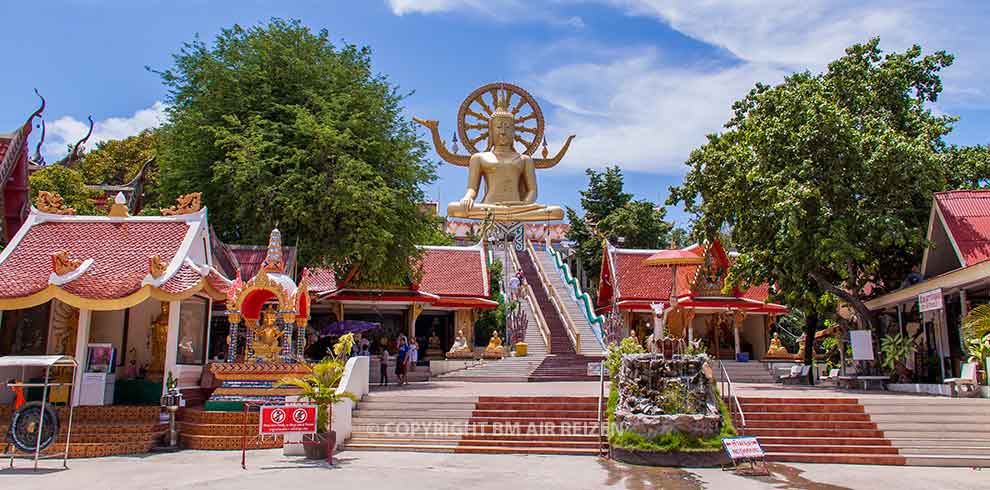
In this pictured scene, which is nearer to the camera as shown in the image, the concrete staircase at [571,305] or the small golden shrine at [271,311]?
the small golden shrine at [271,311]

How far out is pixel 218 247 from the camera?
17.8 meters

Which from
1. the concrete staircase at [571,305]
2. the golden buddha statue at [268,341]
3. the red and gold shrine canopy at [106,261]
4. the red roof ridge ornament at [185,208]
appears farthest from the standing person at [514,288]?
the red roof ridge ornament at [185,208]

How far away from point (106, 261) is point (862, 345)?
54.4ft

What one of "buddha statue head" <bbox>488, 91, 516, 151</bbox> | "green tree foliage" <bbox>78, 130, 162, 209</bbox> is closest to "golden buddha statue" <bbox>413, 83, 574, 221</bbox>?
"buddha statue head" <bbox>488, 91, 516, 151</bbox>

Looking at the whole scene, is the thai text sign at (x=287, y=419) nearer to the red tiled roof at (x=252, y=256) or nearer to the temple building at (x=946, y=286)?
the red tiled roof at (x=252, y=256)

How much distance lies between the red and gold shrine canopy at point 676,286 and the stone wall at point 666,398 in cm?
1174

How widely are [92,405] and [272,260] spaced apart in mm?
4029

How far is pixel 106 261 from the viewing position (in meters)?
14.5

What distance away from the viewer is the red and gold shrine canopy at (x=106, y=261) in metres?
13.1

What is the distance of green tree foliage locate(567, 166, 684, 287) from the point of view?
40281 mm

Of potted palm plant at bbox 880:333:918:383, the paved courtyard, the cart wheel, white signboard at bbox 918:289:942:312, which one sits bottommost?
the paved courtyard

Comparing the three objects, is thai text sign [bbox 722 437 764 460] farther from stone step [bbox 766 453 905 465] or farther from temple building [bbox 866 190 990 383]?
temple building [bbox 866 190 990 383]

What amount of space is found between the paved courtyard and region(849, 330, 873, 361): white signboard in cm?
753

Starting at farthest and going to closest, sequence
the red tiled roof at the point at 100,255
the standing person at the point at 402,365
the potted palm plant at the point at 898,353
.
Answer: the standing person at the point at 402,365
the potted palm plant at the point at 898,353
the red tiled roof at the point at 100,255
